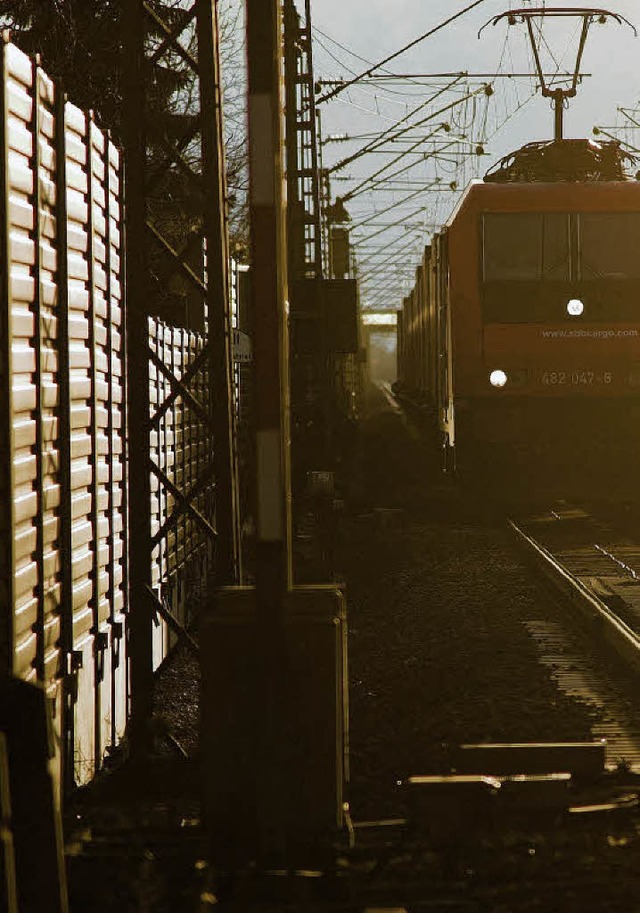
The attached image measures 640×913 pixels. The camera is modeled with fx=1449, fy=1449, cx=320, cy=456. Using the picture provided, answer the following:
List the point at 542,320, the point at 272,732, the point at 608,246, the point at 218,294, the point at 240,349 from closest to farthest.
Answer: the point at 272,732
the point at 218,294
the point at 240,349
the point at 542,320
the point at 608,246

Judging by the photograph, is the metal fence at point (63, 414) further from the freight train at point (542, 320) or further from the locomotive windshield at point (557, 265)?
the locomotive windshield at point (557, 265)

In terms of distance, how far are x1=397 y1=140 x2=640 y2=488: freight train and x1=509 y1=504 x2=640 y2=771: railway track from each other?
1386 mm

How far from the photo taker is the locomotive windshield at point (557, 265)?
53.3 ft

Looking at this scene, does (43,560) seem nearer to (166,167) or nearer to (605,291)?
(166,167)

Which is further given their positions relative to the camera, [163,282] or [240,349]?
[240,349]

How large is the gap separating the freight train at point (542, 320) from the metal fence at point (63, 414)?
Answer: 9157mm

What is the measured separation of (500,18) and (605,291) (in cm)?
410

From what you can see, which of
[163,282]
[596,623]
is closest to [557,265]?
[596,623]

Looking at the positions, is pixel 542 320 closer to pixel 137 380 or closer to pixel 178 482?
pixel 178 482

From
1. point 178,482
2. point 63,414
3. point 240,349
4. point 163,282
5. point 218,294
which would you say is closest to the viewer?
point 63,414

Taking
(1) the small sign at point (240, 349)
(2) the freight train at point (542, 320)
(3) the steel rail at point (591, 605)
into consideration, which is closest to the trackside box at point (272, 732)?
(1) the small sign at point (240, 349)

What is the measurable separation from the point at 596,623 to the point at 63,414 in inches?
193

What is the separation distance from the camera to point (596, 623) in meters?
9.55

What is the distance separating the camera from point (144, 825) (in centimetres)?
539
